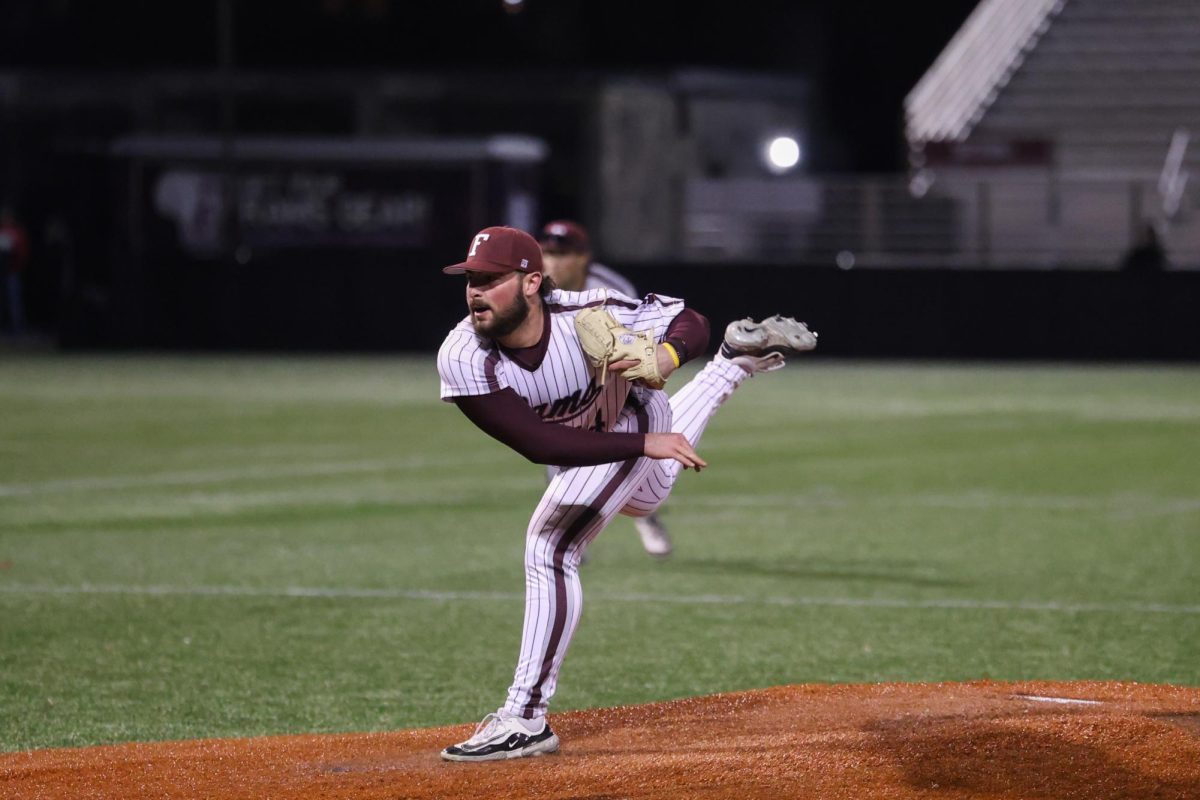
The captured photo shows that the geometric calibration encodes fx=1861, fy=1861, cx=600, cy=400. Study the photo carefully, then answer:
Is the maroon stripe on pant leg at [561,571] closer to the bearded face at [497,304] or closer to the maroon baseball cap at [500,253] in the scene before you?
the bearded face at [497,304]

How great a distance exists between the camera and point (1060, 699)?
683 centimetres

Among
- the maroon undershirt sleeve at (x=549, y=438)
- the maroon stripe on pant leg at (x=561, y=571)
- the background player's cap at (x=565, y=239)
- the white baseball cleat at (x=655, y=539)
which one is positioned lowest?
the white baseball cleat at (x=655, y=539)

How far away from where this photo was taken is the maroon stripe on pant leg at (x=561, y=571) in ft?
19.8

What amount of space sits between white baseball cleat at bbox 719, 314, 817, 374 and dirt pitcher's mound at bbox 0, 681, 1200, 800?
1.25 m

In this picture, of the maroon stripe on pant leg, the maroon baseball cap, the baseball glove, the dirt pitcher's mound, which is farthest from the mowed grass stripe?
the maroon baseball cap

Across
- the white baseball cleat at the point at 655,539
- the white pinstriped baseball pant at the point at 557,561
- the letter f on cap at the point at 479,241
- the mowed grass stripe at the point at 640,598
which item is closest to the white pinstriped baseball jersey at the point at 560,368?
the white pinstriped baseball pant at the point at 557,561

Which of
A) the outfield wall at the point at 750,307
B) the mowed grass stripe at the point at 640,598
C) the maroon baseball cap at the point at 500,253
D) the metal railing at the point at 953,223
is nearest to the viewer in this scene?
the maroon baseball cap at the point at 500,253

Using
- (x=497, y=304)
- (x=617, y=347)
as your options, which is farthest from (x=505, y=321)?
(x=617, y=347)

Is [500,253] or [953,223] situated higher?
[500,253]

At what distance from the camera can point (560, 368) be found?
6062mm

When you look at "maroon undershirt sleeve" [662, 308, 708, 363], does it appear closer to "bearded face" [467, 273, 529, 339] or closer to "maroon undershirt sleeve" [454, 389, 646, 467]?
"maroon undershirt sleeve" [454, 389, 646, 467]

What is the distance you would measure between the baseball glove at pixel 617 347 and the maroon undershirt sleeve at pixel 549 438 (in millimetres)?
200

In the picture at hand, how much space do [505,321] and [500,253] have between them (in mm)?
227

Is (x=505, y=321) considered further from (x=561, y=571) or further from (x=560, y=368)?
(x=561, y=571)
